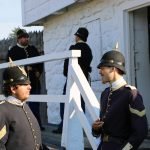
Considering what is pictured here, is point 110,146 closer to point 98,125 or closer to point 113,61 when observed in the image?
point 98,125

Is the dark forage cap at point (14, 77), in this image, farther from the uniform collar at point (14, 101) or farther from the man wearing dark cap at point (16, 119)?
the uniform collar at point (14, 101)

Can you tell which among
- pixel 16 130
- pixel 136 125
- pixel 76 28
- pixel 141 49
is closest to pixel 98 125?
pixel 136 125

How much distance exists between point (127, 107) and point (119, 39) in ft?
14.4

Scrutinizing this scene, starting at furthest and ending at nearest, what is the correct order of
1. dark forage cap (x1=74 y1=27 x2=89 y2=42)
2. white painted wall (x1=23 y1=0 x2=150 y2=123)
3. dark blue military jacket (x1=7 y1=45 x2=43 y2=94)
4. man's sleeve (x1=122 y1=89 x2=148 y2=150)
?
1. dark blue military jacket (x1=7 y1=45 x2=43 y2=94)
2. white painted wall (x1=23 y1=0 x2=150 y2=123)
3. dark forage cap (x1=74 y1=27 x2=89 y2=42)
4. man's sleeve (x1=122 y1=89 x2=148 y2=150)

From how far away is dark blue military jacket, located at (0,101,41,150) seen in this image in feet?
14.5

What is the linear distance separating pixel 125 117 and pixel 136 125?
18 cm

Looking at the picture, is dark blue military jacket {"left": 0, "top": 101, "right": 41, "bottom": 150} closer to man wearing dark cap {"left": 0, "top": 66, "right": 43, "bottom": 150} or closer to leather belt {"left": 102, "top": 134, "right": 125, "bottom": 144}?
man wearing dark cap {"left": 0, "top": 66, "right": 43, "bottom": 150}

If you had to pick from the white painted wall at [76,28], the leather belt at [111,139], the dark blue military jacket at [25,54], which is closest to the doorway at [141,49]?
the white painted wall at [76,28]

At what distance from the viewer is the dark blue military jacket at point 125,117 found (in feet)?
13.6

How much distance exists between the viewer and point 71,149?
7.12 m

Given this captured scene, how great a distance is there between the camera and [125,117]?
4297mm

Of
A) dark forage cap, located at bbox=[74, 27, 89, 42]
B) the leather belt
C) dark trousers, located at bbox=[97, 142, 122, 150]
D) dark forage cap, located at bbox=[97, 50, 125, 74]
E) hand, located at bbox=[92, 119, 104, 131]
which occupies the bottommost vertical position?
dark trousers, located at bbox=[97, 142, 122, 150]

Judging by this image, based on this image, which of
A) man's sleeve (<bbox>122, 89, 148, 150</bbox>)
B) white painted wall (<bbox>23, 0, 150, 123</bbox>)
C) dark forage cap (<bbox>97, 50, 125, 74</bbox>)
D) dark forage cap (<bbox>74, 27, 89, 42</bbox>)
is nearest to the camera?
man's sleeve (<bbox>122, 89, 148, 150</bbox>)

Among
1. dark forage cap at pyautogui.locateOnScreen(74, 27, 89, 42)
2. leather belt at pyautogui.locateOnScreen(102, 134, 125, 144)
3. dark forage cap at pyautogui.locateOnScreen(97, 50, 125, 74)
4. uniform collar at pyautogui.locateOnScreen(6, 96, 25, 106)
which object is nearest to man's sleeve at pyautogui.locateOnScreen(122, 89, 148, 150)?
leather belt at pyautogui.locateOnScreen(102, 134, 125, 144)
